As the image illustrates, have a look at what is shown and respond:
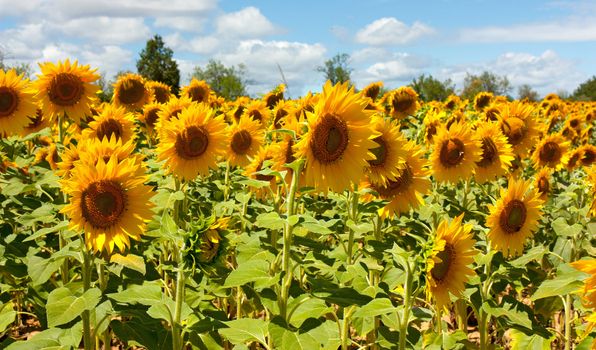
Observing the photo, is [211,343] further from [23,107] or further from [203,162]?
[23,107]

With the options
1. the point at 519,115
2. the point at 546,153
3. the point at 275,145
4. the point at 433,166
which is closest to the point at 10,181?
the point at 275,145

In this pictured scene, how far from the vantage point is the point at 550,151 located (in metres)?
6.64

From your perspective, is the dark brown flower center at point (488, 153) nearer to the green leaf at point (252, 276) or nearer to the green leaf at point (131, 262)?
the green leaf at point (252, 276)

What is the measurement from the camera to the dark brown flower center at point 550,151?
663 centimetres

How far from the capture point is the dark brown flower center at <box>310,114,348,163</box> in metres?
2.69

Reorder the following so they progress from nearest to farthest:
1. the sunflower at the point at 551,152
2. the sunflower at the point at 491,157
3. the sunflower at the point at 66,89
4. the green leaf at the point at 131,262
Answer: the green leaf at the point at 131,262, the sunflower at the point at 491,157, the sunflower at the point at 66,89, the sunflower at the point at 551,152

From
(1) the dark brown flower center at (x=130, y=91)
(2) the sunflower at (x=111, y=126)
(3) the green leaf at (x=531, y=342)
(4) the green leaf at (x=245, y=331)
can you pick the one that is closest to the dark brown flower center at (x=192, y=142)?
(2) the sunflower at (x=111, y=126)

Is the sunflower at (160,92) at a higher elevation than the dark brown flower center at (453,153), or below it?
higher

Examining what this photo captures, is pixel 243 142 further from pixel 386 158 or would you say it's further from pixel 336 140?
pixel 336 140

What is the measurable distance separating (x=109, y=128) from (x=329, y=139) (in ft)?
8.93

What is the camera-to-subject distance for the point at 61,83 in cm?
484

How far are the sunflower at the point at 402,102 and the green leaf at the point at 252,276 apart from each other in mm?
5393

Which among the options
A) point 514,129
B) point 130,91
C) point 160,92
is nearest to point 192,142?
point 130,91

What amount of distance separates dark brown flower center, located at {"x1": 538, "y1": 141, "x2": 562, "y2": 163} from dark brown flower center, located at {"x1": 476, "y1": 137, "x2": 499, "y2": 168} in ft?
7.52
